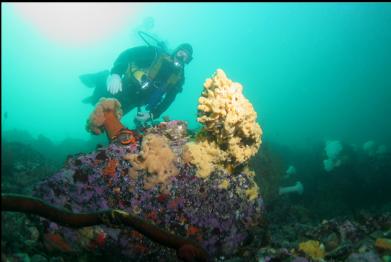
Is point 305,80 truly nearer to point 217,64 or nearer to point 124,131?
point 217,64

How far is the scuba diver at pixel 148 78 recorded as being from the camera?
25.8 feet

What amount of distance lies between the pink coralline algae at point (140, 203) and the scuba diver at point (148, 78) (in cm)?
386

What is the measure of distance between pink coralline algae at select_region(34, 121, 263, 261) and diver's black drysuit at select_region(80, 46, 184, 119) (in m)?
4.18

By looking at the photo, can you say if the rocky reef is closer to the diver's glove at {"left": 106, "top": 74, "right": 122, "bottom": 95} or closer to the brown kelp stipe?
the brown kelp stipe

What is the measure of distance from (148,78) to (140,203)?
15.9ft

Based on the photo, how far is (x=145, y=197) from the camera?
143 inches

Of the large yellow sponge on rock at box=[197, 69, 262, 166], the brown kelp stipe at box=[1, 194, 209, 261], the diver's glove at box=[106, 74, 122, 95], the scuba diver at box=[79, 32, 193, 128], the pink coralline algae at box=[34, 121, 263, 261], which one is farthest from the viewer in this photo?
the scuba diver at box=[79, 32, 193, 128]

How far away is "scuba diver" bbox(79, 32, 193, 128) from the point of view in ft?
25.8

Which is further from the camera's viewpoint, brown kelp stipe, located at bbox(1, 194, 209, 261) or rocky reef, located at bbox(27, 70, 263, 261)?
rocky reef, located at bbox(27, 70, 263, 261)

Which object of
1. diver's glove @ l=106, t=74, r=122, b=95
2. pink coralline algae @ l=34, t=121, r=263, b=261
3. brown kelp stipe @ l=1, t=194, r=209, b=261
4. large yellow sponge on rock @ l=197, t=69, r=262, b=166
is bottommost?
brown kelp stipe @ l=1, t=194, r=209, b=261

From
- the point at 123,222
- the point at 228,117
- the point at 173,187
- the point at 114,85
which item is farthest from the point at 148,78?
the point at 123,222

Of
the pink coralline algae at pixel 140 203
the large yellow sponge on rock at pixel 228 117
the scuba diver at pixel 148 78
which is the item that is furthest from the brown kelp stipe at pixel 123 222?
the scuba diver at pixel 148 78

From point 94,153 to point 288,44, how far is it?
130m

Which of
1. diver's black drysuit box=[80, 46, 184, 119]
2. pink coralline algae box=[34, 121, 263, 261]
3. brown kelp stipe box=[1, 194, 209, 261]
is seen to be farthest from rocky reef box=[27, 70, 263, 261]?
diver's black drysuit box=[80, 46, 184, 119]
